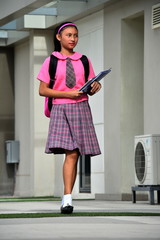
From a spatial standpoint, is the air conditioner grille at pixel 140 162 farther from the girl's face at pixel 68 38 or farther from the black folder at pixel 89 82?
the black folder at pixel 89 82

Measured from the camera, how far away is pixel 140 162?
11.0 meters

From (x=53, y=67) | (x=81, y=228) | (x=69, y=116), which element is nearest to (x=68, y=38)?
(x=53, y=67)

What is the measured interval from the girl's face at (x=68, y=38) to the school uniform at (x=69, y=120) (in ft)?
0.38

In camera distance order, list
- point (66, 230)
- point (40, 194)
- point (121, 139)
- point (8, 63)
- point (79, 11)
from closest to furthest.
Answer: point (66, 230) < point (121, 139) < point (79, 11) < point (40, 194) < point (8, 63)

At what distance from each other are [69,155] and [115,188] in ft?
20.2

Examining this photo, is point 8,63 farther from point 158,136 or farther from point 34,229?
point 34,229

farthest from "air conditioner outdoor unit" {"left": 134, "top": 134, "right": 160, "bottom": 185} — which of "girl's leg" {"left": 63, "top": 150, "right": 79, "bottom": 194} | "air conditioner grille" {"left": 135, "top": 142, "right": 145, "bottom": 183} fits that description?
"girl's leg" {"left": 63, "top": 150, "right": 79, "bottom": 194}

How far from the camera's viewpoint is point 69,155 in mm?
7016

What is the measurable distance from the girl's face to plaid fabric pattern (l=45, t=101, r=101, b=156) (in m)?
0.53

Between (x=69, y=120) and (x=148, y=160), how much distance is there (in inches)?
149

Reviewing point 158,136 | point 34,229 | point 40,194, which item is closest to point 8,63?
point 40,194

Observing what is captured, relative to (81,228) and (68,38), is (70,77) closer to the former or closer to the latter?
(68,38)

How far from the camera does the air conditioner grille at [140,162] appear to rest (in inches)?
431

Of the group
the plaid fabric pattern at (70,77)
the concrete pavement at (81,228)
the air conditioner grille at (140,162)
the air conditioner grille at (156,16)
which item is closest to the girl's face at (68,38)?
the plaid fabric pattern at (70,77)
